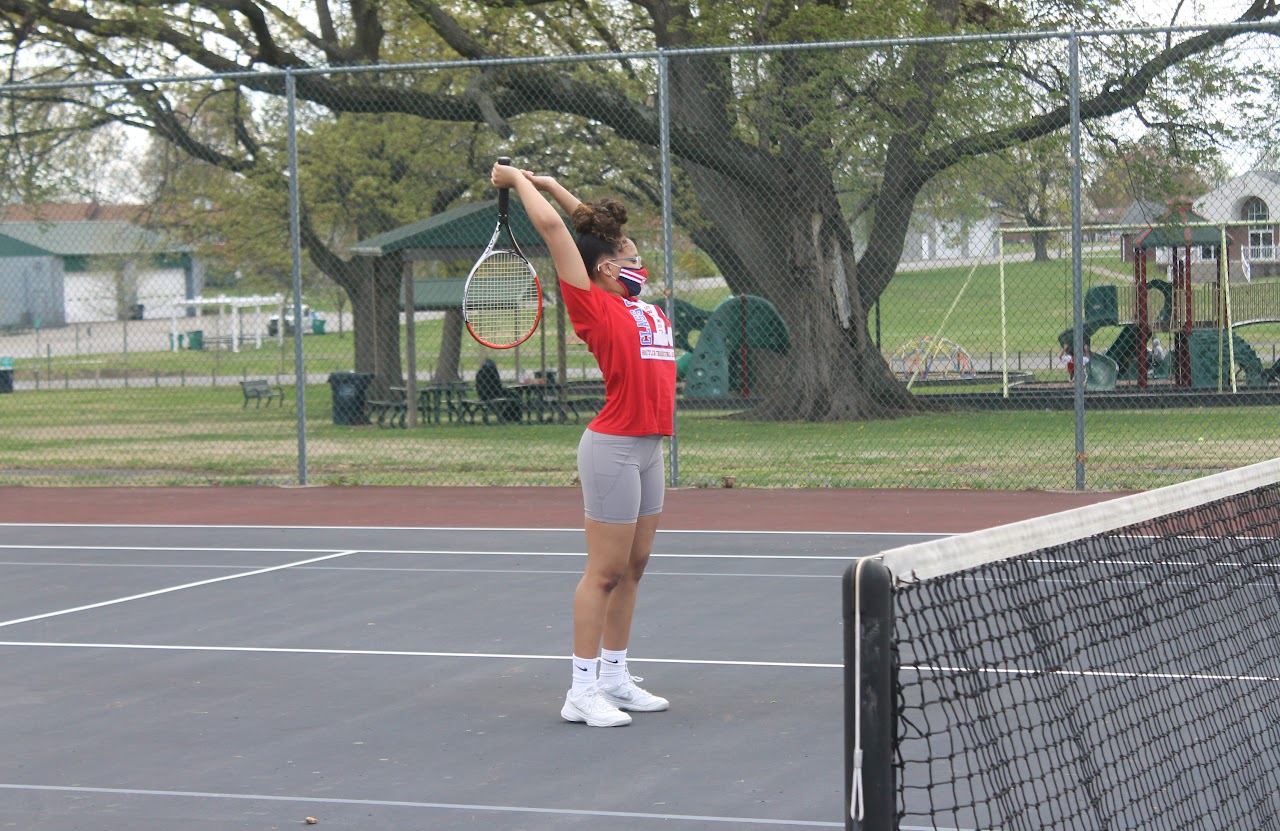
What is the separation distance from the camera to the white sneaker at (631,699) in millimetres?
6078

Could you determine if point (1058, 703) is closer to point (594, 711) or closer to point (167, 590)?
point (594, 711)

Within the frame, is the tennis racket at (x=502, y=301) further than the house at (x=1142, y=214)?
No

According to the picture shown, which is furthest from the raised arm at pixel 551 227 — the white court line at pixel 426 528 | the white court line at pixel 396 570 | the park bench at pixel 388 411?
the park bench at pixel 388 411

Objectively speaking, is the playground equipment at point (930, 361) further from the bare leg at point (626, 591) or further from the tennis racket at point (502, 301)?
the bare leg at point (626, 591)

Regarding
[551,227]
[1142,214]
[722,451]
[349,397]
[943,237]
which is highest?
[1142,214]

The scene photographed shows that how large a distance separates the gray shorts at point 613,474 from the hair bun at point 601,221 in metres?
0.73

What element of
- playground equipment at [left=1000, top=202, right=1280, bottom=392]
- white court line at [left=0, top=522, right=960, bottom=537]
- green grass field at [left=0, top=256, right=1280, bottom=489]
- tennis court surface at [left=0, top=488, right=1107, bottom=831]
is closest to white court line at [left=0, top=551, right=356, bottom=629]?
tennis court surface at [left=0, top=488, right=1107, bottom=831]

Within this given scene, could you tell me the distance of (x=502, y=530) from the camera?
1145 cm

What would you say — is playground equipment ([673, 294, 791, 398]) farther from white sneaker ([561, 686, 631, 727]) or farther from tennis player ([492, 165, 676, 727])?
white sneaker ([561, 686, 631, 727])

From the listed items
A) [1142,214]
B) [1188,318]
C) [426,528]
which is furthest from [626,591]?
[1188,318]

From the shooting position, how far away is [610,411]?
5.89 metres

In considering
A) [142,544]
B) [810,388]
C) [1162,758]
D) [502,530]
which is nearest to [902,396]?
[810,388]

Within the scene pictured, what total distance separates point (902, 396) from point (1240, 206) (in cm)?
456

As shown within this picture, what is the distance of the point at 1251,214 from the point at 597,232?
15.7 metres
